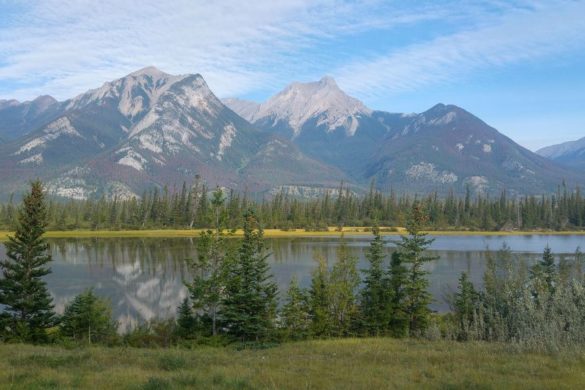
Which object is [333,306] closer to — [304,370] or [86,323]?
[86,323]

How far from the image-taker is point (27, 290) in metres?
33.9

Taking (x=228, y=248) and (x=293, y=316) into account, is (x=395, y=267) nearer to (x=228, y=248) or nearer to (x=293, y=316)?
(x=293, y=316)

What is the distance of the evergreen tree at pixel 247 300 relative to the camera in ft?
105

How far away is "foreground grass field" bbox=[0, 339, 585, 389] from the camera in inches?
563

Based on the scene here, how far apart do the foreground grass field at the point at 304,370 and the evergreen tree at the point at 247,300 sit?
10.0 metres

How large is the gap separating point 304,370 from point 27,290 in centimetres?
2439

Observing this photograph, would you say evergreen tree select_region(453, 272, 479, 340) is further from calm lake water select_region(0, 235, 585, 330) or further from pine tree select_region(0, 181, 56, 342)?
pine tree select_region(0, 181, 56, 342)

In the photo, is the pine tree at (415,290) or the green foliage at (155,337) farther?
the pine tree at (415,290)

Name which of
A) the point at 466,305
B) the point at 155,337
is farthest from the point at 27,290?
the point at 466,305

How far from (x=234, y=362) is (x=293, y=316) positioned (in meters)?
13.7

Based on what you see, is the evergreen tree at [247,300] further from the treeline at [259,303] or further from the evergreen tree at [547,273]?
the evergreen tree at [547,273]

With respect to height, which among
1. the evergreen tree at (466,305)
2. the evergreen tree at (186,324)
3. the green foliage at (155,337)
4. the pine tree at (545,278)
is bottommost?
the green foliage at (155,337)

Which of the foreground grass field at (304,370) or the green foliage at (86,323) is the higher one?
the foreground grass field at (304,370)

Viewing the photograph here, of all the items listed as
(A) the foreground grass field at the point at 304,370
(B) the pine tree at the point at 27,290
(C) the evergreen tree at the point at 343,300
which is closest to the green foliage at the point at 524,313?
(A) the foreground grass field at the point at 304,370
